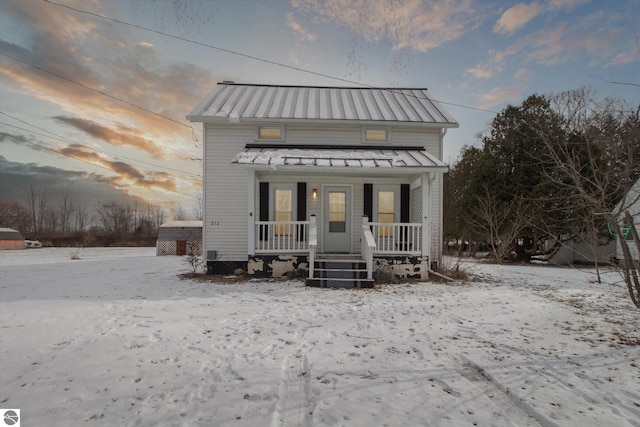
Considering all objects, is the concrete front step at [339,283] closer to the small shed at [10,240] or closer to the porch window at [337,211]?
the porch window at [337,211]

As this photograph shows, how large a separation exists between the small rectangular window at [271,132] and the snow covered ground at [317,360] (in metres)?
5.47

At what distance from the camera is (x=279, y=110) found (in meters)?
Result: 9.57

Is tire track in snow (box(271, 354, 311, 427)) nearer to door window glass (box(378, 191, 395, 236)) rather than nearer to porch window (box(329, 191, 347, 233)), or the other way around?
porch window (box(329, 191, 347, 233))

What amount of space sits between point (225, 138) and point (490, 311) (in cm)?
853

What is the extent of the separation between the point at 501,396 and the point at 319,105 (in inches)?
375

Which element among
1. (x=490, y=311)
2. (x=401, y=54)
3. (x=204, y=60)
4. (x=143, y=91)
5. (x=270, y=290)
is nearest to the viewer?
(x=401, y=54)

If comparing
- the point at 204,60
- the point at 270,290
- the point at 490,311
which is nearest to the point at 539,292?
the point at 490,311

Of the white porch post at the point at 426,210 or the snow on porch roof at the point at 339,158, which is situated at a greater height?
the snow on porch roof at the point at 339,158

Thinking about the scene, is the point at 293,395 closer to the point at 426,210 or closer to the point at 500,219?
the point at 426,210

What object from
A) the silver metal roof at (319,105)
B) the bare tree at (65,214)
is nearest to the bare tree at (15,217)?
the bare tree at (65,214)

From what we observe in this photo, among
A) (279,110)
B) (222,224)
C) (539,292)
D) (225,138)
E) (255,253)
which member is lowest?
(539,292)

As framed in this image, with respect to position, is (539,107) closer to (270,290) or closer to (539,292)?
(539,292)

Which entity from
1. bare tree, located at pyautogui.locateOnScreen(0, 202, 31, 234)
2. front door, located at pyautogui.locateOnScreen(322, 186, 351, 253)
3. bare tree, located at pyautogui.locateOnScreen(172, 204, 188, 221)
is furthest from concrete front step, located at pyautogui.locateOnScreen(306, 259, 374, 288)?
bare tree, located at pyautogui.locateOnScreen(172, 204, 188, 221)

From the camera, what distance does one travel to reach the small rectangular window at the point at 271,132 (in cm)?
938
